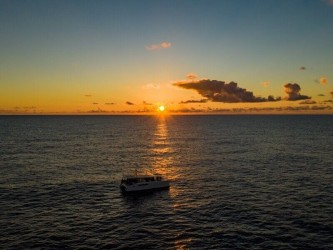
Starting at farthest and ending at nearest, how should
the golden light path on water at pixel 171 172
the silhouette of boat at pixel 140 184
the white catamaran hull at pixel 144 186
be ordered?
the silhouette of boat at pixel 140 184, the white catamaran hull at pixel 144 186, the golden light path on water at pixel 171 172

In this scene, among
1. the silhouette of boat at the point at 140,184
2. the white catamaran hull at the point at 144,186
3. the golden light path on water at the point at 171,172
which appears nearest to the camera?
the golden light path on water at the point at 171,172

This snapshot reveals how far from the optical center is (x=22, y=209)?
60.3 meters

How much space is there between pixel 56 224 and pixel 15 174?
138 ft

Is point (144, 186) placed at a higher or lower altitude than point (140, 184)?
lower

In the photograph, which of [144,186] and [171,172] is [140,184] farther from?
[171,172]

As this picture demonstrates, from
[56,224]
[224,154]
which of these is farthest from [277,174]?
[56,224]

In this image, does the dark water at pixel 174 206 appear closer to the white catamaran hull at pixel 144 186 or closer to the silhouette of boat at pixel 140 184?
the white catamaran hull at pixel 144 186

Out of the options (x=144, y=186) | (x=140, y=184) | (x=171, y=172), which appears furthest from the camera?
(x=171, y=172)

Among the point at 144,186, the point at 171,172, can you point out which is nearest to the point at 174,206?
the point at 144,186

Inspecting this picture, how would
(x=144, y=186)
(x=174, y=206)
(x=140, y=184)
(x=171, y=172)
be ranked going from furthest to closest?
(x=171, y=172) → (x=144, y=186) → (x=140, y=184) → (x=174, y=206)

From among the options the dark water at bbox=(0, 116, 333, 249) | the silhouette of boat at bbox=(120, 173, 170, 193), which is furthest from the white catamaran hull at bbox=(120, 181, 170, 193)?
the dark water at bbox=(0, 116, 333, 249)

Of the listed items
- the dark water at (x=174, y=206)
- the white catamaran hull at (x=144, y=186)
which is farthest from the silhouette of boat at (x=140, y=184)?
the dark water at (x=174, y=206)

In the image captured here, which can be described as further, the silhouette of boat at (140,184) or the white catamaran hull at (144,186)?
the silhouette of boat at (140,184)

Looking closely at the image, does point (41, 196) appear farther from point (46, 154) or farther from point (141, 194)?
point (46, 154)
